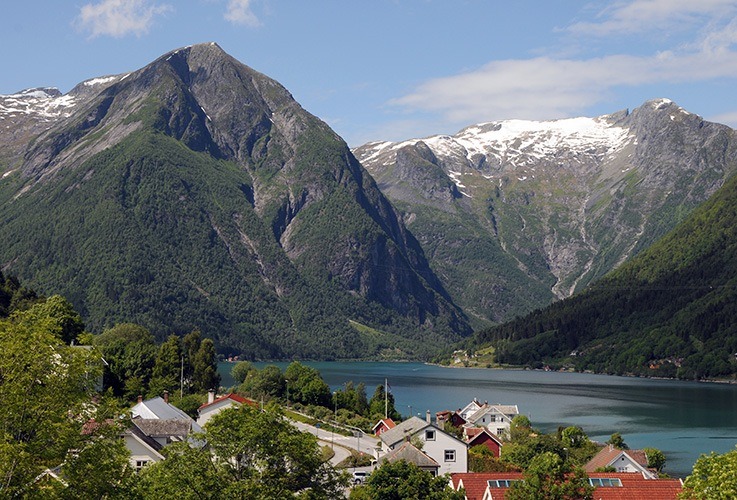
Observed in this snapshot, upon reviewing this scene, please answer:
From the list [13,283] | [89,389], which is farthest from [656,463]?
[13,283]

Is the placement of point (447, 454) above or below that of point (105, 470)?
below

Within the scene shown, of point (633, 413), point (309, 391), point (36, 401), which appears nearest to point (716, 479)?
point (36, 401)

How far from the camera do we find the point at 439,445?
7075 centimetres

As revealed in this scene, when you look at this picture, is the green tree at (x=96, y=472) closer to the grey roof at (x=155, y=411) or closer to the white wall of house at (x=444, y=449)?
→ the white wall of house at (x=444, y=449)

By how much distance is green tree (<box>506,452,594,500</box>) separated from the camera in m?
44.4

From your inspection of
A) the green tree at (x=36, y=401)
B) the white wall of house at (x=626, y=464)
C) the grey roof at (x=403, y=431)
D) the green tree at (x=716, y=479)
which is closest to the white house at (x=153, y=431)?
the green tree at (x=36, y=401)

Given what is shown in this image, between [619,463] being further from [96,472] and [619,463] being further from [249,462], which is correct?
[96,472]

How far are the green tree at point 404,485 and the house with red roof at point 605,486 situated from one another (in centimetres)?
360

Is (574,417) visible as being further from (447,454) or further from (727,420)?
(447,454)

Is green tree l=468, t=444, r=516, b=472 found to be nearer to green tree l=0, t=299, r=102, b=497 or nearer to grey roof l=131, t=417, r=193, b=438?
grey roof l=131, t=417, r=193, b=438

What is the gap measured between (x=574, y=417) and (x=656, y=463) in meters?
59.1

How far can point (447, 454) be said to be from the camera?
2803 inches

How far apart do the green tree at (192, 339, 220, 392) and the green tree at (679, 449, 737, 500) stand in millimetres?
88640

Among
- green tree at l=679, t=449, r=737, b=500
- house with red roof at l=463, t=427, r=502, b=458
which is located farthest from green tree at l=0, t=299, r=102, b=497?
house with red roof at l=463, t=427, r=502, b=458
